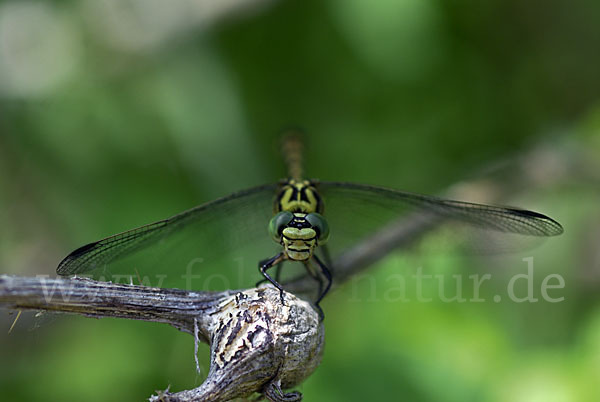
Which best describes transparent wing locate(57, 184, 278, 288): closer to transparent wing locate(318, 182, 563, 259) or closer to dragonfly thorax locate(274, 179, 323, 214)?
dragonfly thorax locate(274, 179, 323, 214)

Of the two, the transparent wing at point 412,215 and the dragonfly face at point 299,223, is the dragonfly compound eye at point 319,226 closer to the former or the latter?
the dragonfly face at point 299,223

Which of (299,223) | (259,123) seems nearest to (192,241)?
(299,223)

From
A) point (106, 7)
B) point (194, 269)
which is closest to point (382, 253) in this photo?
point (194, 269)

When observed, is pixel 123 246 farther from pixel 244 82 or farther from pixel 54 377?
pixel 244 82

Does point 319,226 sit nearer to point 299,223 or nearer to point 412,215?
point 299,223

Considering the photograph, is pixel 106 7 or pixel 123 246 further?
pixel 106 7

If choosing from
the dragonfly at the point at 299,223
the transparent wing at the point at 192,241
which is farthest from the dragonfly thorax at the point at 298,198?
the transparent wing at the point at 192,241
